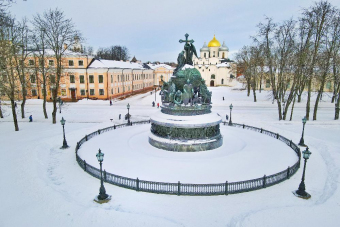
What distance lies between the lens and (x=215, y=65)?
269 ft

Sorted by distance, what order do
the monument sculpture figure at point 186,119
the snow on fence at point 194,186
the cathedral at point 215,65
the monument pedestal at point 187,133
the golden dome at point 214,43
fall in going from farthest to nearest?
the golden dome at point 214,43
the cathedral at point 215,65
the monument sculpture figure at point 186,119
the monument pedestal at point 187,133
the snow on fence at point 194,186

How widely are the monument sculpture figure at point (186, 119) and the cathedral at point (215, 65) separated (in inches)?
2333

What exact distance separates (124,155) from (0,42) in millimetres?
18365

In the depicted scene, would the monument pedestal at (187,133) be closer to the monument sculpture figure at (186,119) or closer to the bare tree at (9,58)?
the monument sculpture figure at (186,119)

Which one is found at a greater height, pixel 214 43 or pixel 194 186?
pixel 214 43

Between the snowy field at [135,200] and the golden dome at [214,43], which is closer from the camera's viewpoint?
the snowy field at [135,200]

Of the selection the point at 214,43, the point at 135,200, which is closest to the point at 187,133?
the point at 135,200

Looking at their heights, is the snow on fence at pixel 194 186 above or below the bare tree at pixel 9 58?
below

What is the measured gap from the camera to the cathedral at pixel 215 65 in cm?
8034

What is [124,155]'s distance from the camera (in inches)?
586

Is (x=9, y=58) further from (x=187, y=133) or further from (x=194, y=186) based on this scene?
(x=194, y=186)

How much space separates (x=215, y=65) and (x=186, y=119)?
231ft

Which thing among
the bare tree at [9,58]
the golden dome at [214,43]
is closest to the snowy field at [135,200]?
the bare tree at [9,58]

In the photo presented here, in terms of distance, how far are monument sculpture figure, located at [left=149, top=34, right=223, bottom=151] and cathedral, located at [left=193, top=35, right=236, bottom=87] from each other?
59.3 metres
